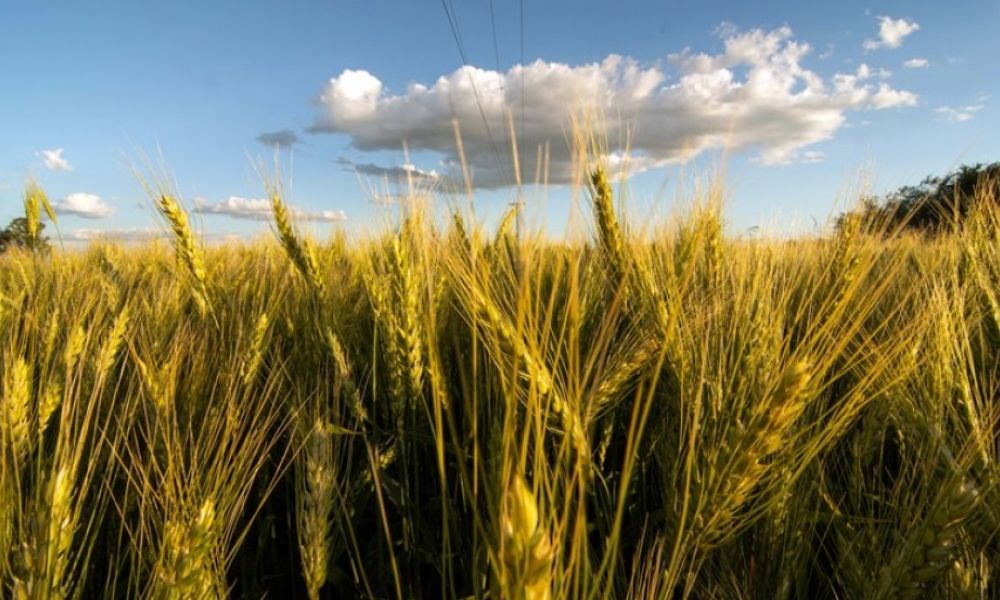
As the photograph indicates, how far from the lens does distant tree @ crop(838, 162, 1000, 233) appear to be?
6.72 ft

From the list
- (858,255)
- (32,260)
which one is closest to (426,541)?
(858,255)

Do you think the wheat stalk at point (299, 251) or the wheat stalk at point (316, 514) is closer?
the wheat stalk at point (316, 514)

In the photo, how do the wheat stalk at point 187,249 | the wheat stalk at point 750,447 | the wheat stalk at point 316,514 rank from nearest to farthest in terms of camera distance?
the wheat stalk at point 750,447
the wheat stalk at point 316,514
the wheat stalk at point 187,249

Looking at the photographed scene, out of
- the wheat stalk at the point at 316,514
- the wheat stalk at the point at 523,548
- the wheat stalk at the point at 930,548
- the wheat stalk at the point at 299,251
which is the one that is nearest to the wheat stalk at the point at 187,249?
the wheat stalk at the point at 299,251

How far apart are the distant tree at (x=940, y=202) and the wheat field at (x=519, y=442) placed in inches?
6.6

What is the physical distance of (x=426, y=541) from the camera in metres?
1.29

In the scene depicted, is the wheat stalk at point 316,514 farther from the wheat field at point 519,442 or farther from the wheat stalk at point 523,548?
the wheat stalk at point 523,548

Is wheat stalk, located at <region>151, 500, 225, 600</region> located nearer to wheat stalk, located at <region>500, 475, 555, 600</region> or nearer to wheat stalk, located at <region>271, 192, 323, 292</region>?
wheat stalk, located at <region>500, 475, 555, 600</region>

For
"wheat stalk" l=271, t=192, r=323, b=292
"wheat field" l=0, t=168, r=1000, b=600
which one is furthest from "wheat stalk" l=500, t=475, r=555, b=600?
"wheat stalk" l=271, t=192, r=323, b=292

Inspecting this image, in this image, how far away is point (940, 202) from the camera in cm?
925

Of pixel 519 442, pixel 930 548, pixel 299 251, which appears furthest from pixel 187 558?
pixel 299 251

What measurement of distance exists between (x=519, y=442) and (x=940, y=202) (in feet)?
36.4

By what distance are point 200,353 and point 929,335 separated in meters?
1.83

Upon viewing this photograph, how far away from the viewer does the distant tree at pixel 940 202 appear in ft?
6.72
